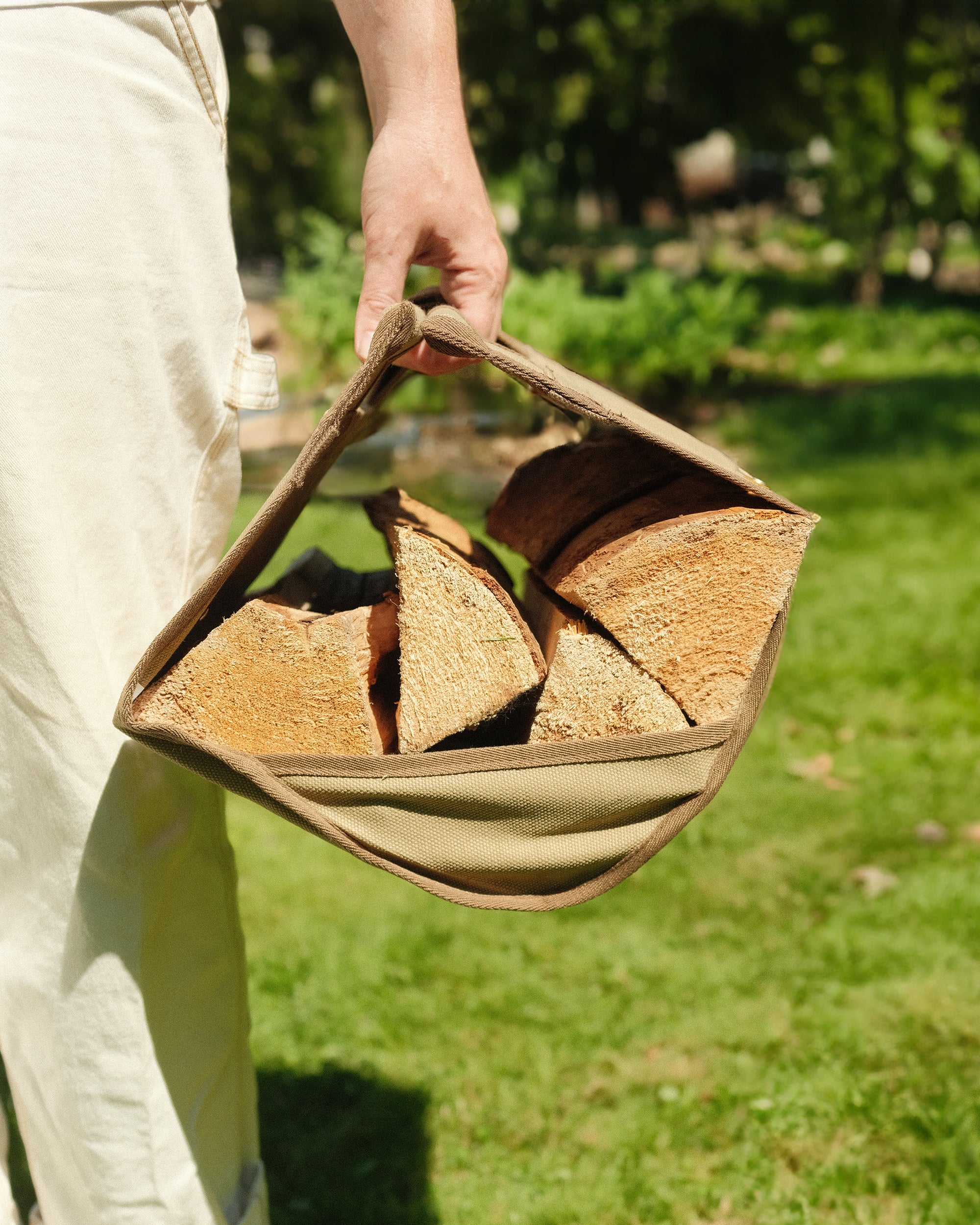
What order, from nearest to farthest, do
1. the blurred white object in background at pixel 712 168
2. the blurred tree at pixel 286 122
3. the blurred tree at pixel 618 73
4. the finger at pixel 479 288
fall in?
the finger at pixel 479 288, the blurred tree at pixel 618 73, the blurred tree at pixel 286 122, the blurred white object in background at pixel 712 168

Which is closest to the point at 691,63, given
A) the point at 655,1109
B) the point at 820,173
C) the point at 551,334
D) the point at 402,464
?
the point at 820,173

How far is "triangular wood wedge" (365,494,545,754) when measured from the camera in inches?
48.7

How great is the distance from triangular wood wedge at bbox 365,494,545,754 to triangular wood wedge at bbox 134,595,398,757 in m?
0.05

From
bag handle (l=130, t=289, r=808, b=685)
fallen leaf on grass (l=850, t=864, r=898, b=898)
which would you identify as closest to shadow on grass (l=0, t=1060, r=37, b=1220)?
bag handle (l=130, t=289, r=808, b=685)

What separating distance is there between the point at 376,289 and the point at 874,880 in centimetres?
213

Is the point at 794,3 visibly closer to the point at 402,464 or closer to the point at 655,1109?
the point at 402,464

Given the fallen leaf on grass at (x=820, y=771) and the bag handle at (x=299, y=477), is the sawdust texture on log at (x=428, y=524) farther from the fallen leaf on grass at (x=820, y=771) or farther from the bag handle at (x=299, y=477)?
the fallen leaf on grass at (x=820, y=771)

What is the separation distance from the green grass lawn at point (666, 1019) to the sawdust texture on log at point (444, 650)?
2.03 feet

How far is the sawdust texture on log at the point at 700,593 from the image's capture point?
1201 millimetres

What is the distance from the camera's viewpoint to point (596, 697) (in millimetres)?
1232

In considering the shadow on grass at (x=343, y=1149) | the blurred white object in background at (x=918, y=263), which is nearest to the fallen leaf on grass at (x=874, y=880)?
the shadow on grass at (x=343, y=1149)

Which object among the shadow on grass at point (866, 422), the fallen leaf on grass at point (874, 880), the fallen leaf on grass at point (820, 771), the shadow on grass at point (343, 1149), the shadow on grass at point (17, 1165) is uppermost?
the shadow on grass at point (17, 1165)

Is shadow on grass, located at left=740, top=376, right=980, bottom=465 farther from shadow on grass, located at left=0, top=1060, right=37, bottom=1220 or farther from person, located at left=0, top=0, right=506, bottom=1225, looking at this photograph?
person, located at left=0, top=0, right=506, bottom=1225

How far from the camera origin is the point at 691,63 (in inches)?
494
